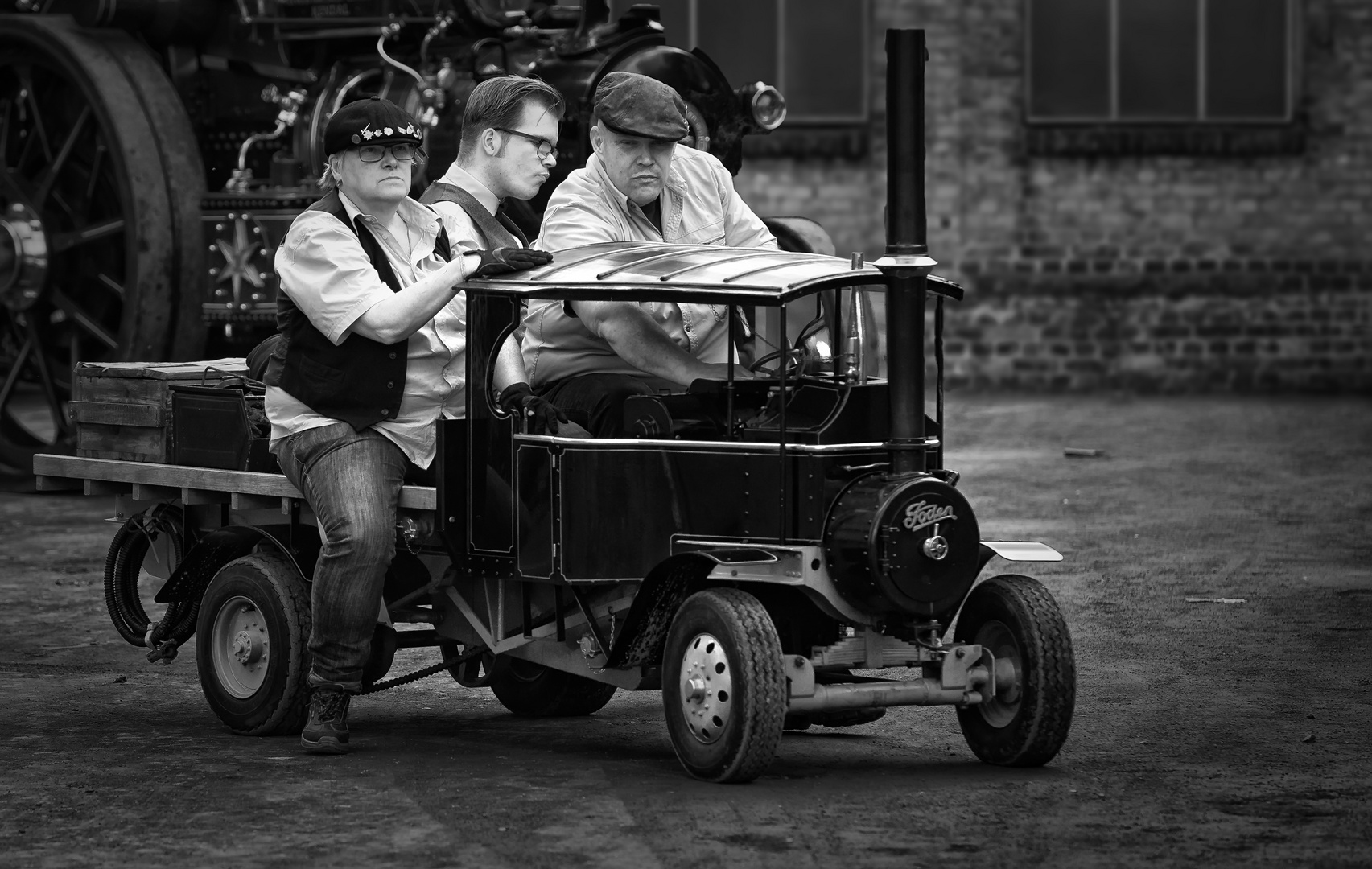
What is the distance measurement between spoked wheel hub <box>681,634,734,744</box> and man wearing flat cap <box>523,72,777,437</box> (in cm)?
77

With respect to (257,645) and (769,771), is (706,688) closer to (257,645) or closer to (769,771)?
(769,771)

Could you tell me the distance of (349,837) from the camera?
499cm

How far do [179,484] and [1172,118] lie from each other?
14.2 meters

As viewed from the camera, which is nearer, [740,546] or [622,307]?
[740,546]

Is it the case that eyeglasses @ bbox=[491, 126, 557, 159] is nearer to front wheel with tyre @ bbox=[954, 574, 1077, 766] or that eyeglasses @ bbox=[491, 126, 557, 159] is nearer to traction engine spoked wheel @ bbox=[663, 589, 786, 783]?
traction engine spoked wheel @ bbox=[663, 589, 786, 783]

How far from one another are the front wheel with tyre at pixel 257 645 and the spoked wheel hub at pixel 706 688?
3.83ft

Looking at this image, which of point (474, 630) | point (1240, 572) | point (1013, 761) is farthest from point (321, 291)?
point (1240, 572)

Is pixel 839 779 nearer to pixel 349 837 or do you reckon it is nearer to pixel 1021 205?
pixel 349 837

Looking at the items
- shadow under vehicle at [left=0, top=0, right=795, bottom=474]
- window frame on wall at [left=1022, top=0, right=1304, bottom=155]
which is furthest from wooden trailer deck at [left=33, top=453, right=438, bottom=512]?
window frame on wall at [left=1022, top=0, right=1304, bottom=155]

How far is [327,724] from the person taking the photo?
5.91m

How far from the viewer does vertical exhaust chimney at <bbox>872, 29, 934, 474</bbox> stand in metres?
5.43

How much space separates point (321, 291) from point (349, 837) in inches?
58.8

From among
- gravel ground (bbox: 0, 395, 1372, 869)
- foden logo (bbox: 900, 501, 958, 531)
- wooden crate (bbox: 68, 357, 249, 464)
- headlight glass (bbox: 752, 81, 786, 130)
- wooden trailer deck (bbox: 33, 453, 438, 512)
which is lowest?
gravel ground (bbox: 0, 395, 1372, 869)

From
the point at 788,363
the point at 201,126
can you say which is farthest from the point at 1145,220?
the point at 788,363
